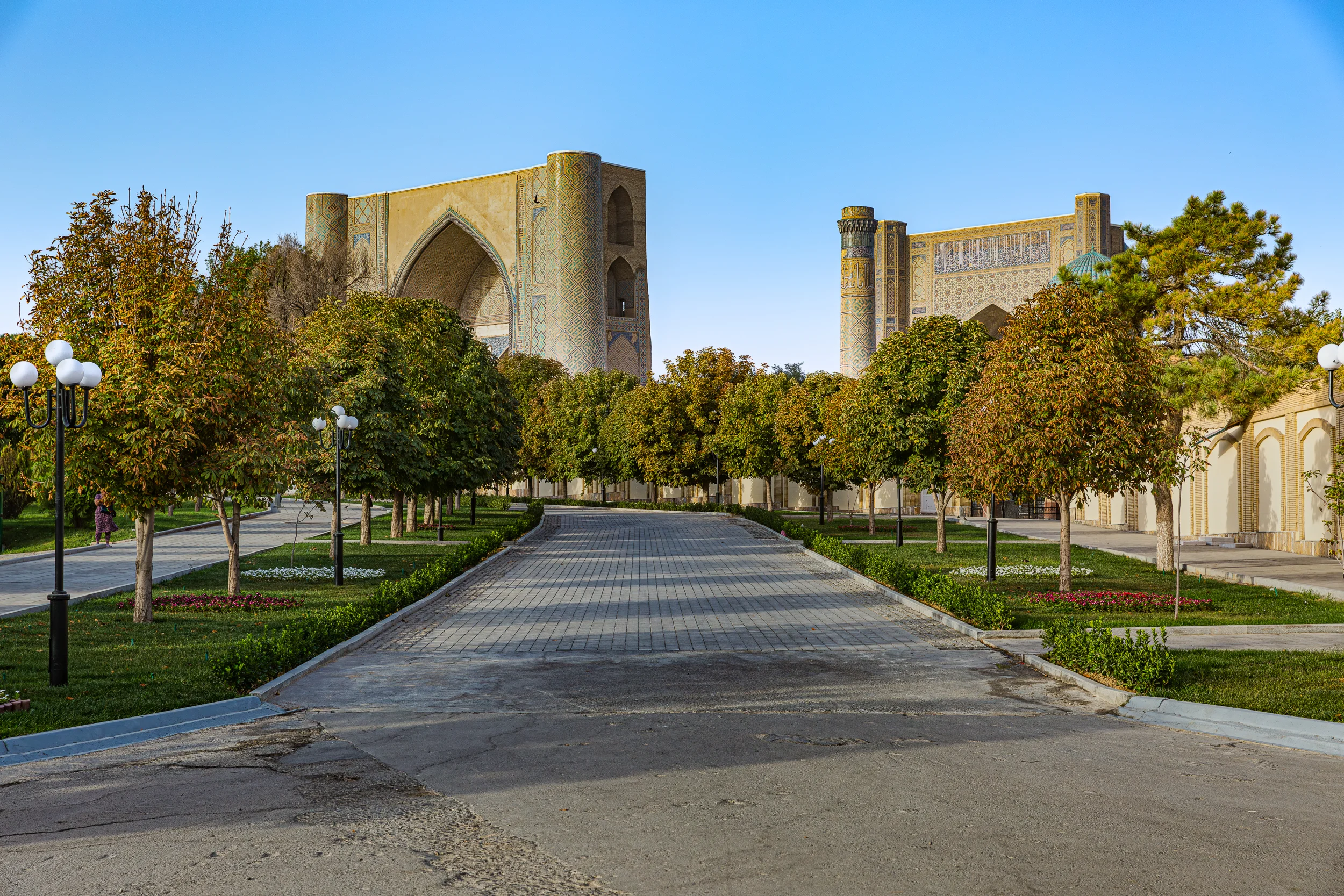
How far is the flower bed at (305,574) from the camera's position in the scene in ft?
64.7

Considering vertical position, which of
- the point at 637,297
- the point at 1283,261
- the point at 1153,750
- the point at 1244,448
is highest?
the point at 637,297

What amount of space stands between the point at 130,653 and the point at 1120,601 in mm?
12186

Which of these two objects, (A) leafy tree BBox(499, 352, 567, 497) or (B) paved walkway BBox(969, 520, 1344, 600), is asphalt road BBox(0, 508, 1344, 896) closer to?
(B) paved walkway BBox(969, 520, 1344, 600)

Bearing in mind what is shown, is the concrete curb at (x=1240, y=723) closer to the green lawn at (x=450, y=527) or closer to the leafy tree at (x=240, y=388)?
the leafy tree at (x=240, y=388)

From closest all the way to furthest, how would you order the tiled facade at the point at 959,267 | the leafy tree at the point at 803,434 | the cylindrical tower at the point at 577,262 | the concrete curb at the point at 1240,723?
the concrete curb at the point at 1240,723 < the leafy tree at the point at 803,434 < the tiled facade at the point at 959,267 < the cylindrical tower at the point at 577,262

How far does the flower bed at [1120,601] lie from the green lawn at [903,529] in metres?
15.1

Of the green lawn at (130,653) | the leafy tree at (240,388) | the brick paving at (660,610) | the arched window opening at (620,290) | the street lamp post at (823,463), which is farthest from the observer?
the arched window opening at (620,290)

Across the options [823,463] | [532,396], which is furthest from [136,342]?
[532,396]

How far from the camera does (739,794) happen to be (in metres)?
6.36

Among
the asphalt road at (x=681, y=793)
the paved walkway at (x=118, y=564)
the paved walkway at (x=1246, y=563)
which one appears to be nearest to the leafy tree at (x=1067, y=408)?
the paved walkway at (x=1246, y=563)

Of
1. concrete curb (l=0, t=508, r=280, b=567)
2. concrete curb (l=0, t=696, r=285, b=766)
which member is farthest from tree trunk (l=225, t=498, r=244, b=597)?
concrete curb (l=0, t=696, r=285, b=766)

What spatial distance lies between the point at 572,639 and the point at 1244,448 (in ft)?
72.7

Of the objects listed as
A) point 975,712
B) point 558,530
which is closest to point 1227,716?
point 975,712

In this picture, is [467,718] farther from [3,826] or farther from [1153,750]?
[1153,750]
